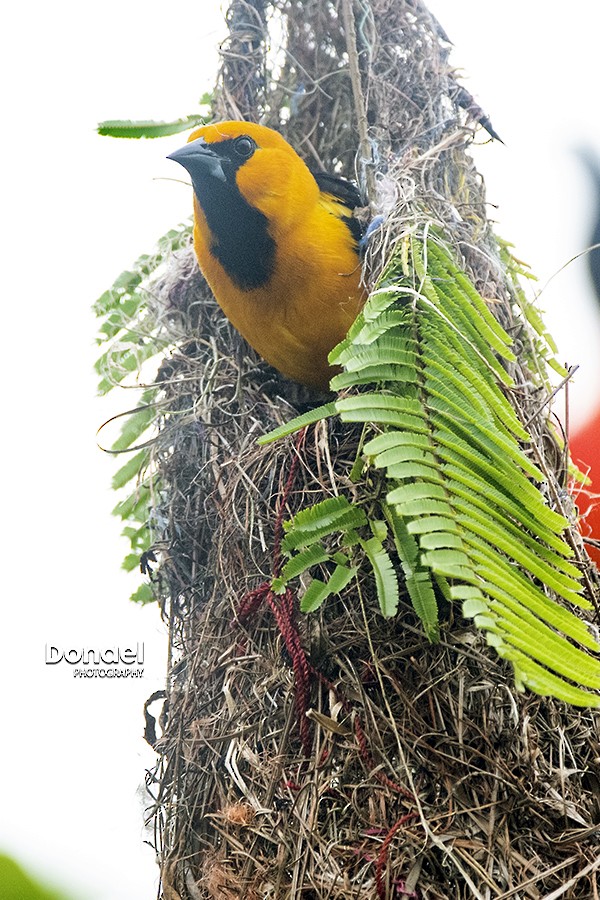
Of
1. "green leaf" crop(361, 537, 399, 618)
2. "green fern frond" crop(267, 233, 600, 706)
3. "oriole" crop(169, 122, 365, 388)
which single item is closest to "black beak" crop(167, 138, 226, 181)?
"oriole" crop(169, 122, 365, 388)

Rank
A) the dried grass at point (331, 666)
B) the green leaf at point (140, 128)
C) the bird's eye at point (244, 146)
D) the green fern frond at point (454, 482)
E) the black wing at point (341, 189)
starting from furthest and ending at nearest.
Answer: the black wing at point (341, 189)
the bird's eye at point (244, 146)
the green leaf at point (140, 128)
the dried grass at point (331, 666)
the green fern frond at point (454, 482)

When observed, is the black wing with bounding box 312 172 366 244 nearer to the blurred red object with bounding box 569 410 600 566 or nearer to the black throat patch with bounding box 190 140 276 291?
the black throat patch with bounding box 190 140 276 291

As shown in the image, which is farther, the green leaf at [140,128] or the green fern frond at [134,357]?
the green fern frond at [134,357]

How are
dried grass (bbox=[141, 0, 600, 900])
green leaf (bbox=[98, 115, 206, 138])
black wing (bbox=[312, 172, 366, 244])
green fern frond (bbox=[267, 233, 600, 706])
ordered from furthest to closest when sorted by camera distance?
black wing (bbox=[312, 172, 366, 244]), green leaf (bbox=[98, 115, 206, 138]), dried grass (bbox=[141, 0, 600, 900]), green fern frond (bbox=[267, 233, 600, 706])

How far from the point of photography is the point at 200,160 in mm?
1479

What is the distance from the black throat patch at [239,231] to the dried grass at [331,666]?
0.21m

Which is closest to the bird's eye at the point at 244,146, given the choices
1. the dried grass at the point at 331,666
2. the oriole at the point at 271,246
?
the oriole at the point at 271,246

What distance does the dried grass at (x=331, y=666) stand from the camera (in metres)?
1.08

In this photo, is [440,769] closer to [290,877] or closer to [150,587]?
[290,877]

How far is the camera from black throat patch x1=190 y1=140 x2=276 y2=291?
1.52 metres

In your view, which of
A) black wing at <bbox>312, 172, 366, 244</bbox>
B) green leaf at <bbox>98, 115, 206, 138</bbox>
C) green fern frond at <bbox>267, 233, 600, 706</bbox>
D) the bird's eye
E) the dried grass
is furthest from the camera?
black wing at <bbox>312, 172, 366, 244</bbox>

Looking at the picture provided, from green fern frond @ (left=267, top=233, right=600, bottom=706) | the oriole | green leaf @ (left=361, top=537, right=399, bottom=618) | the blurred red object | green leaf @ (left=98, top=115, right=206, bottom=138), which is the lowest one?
the blurred red object

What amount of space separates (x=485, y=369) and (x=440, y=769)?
1.63ft

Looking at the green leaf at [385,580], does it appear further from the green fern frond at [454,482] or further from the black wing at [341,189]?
the black wing at [341,189]
